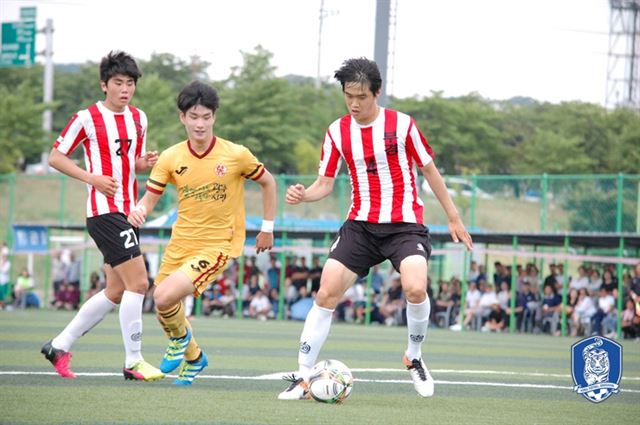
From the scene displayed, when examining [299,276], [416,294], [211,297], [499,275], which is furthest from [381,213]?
[211,297]

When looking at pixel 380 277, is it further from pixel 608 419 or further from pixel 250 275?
pixel 608 419

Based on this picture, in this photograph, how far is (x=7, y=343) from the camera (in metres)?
14.1

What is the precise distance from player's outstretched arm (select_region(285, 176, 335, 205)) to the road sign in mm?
38301

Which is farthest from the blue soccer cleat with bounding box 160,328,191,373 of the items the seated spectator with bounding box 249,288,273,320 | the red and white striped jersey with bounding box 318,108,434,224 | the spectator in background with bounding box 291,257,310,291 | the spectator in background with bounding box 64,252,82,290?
the spectator in background with bounding box 64,252,82,290

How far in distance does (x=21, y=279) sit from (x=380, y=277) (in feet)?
34.2

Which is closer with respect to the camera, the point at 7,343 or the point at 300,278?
the point at 7,343

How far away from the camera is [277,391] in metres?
9.06

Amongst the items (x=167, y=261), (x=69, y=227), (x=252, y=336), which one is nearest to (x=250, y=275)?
(x=69, y=227)

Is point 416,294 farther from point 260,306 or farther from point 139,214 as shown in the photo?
point 260,306

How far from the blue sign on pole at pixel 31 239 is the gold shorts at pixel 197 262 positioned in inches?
1001

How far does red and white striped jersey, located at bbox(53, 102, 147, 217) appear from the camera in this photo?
31.3 ft

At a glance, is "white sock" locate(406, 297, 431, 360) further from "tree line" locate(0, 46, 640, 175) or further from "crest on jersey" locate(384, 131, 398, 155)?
"tree line" locate(0, 46, 640, 175)

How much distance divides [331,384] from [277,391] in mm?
906

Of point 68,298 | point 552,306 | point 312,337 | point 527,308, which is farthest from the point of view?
point 68,298
